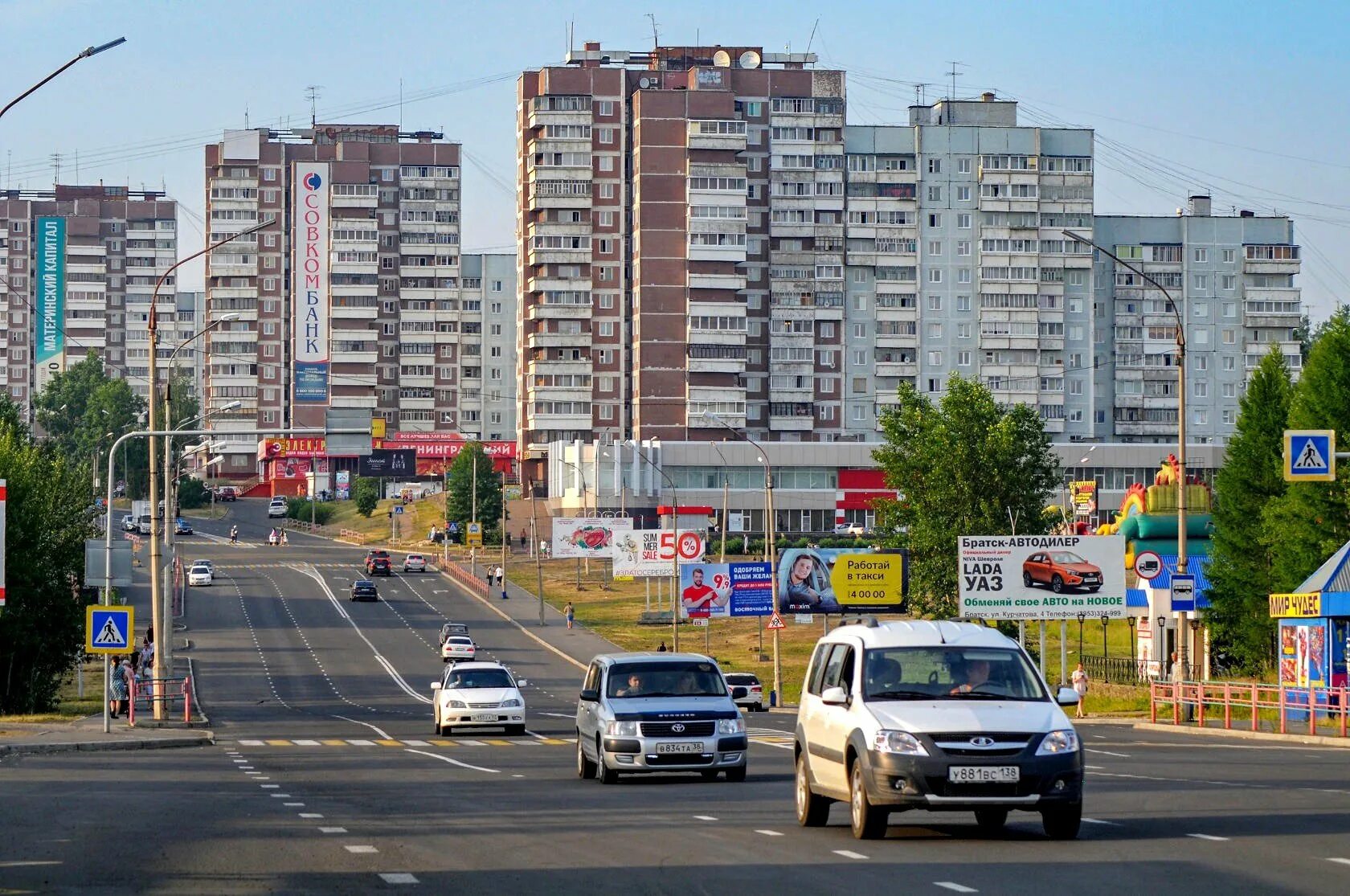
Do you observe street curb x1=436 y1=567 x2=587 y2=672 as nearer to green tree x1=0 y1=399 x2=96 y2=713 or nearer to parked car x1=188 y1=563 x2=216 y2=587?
parked car x1=188 y1=563 x2=216 y2=587

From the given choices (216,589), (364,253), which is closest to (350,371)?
(364,253)

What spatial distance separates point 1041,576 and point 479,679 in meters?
20.2

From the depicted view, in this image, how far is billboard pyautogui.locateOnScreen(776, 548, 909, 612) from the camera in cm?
7225

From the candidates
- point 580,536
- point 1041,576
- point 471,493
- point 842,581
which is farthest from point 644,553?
point 471,493

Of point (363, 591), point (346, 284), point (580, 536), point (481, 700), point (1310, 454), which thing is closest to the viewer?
point (1310, 454)

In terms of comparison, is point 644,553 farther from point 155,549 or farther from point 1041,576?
point 155,549

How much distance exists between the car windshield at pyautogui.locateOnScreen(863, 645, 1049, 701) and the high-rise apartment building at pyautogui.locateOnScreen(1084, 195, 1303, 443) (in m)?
150

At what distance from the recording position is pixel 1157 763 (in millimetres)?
27359

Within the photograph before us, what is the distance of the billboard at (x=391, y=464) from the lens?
174000 millimetres

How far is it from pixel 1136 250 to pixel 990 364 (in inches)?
662

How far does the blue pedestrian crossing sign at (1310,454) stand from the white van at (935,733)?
22.5m

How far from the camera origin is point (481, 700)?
39375mm

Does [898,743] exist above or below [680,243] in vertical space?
below

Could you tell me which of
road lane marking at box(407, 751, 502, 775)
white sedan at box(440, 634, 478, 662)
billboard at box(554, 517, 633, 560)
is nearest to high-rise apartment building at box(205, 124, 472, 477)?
billboard at box(554, 517, 633, 560)
